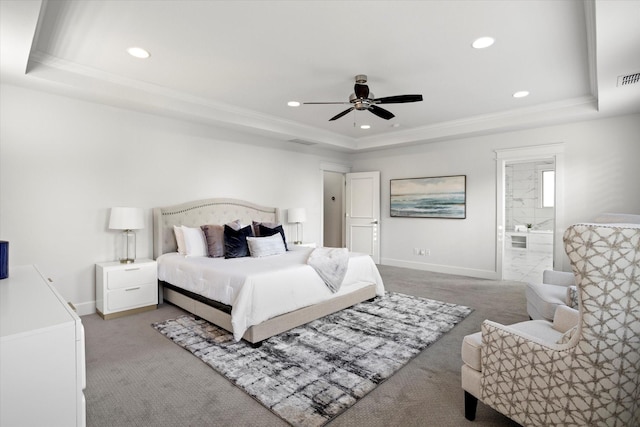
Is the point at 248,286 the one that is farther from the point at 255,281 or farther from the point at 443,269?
the point at 443,269

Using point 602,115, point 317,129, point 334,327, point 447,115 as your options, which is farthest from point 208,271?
point 602,115

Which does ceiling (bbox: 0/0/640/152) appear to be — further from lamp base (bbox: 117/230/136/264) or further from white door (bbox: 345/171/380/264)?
white door (bbox: 345/171/380/264)

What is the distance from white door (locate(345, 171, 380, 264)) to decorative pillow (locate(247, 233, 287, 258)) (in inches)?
121

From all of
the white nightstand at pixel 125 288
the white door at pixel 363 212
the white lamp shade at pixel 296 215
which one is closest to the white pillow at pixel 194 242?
the white nightstand at pixel 125 288

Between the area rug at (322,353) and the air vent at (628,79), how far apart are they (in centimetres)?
282

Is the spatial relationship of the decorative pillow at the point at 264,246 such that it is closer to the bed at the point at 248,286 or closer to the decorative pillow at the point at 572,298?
the bed at the point at 248,286

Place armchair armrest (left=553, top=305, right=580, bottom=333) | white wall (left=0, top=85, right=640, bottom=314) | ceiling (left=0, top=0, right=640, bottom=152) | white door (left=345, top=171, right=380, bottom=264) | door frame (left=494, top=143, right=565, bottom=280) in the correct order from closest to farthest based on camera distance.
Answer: armchair armrest (left=553, top=305, right=580, bottom=333)
ceiling (left=0, top=0, right=640, bottom=152)
white wall (left=0, top=85, right=640, bottom=314)
door frame (left=494, top=143, right=565, bottom=280)
white door (left=345, top=171, right=380, bottom=264)

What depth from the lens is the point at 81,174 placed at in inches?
148

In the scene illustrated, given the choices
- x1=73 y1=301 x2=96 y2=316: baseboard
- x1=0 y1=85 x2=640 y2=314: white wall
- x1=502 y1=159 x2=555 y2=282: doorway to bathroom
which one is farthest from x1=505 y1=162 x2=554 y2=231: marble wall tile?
x1=73 y1=301 x2=96 y2=316: baseboard

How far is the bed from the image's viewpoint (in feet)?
9.53

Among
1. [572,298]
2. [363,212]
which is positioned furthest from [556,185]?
[363,212]

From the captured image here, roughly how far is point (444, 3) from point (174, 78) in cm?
283

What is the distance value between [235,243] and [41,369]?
9.86 feet

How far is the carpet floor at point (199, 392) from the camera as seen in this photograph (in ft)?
6.35
